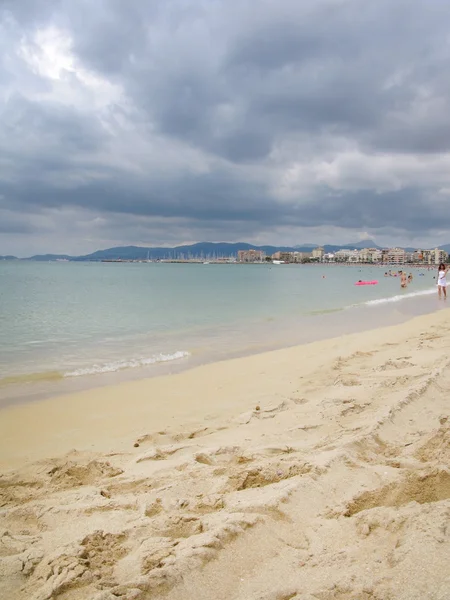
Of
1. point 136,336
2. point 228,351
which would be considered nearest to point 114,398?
point 228,351

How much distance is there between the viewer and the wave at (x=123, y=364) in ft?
31.6

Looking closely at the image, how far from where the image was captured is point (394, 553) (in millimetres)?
2408

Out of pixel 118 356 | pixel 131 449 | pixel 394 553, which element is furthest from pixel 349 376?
pixel 118 356

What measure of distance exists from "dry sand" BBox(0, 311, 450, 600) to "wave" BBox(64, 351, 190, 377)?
2.71 metres

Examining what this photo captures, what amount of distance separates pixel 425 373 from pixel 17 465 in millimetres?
6220

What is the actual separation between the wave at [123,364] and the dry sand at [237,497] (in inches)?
107

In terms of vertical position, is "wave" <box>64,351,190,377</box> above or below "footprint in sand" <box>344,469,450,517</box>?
below

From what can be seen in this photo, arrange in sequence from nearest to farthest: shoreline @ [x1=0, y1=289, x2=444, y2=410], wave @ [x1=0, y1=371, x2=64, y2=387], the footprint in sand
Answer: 1. the footprint in sand
2. shoreline @ [x1=0, y1=289, x2=444, y2=410]
3. wave @ [x1=0, y1=371, x2=64, y2=387]

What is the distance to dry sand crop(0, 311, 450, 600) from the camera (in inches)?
91.6

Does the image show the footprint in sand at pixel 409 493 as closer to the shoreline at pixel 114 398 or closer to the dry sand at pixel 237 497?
the dry sand at pixel 237 497

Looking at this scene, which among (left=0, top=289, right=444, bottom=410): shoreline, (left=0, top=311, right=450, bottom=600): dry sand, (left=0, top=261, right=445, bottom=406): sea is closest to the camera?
(left=0, top=311, right=450, bottom=600): dry sand

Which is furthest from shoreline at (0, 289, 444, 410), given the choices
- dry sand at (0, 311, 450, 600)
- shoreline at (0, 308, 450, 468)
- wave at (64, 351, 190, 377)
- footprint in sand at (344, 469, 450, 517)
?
footprint in sand at (344, 469, 450, 517)

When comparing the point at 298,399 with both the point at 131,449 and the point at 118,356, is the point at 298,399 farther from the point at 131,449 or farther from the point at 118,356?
the point at 118,356

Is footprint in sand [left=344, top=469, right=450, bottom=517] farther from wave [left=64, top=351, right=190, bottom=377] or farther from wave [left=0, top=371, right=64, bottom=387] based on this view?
wave [left=0, top=371, right=64, bottom=387]
